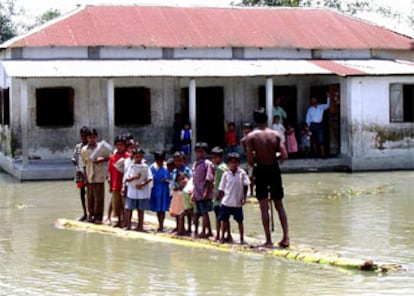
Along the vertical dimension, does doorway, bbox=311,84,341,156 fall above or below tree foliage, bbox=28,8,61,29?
below

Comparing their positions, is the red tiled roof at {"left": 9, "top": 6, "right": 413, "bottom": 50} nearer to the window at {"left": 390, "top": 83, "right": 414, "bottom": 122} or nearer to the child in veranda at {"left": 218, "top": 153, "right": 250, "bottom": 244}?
the window at {"left": 390, "top": 83, "right": 414, "bottom": 122}

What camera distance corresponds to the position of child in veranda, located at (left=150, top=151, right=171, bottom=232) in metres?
12.6

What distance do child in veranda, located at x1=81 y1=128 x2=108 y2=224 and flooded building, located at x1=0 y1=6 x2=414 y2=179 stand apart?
26.5 feet

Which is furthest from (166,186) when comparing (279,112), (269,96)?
(279,112)

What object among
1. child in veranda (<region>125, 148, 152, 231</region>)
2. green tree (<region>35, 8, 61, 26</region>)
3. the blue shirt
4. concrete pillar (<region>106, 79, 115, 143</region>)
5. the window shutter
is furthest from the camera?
green tree (<region>35, 8, 61, 26</region>)

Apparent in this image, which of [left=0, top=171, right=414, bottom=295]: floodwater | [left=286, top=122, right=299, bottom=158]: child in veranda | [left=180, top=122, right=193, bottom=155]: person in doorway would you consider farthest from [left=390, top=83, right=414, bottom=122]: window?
[left=0, top=171, right=414, bottom=295]: floodwater

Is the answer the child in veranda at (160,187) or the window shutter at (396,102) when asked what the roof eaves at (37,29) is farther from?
the child in veranda at (160,187)

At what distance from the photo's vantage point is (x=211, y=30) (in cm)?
2527

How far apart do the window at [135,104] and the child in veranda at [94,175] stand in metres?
10.9

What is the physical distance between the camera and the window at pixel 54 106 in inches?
941

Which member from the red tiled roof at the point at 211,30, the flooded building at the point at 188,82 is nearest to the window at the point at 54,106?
the flooded building at the point at 188,82

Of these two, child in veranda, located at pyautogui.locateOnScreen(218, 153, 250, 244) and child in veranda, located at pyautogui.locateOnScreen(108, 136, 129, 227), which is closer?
child in veranda, located at pyautogui.locateOnScreen(218, 153, 250, 244)

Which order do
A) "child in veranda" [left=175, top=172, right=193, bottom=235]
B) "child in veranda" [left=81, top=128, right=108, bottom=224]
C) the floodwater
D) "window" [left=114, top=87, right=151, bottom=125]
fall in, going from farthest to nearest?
"window" [left=114, top=87, right=151, bottom=125], "child in veranda" [left=81, top=128, right=108, bottom=224], "child in veranda" [left=175, top=172, right=193, bottom=235], the floodwater

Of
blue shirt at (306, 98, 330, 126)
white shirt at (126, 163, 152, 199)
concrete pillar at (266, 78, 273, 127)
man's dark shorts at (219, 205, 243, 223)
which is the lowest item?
man's dark shorts at (219, 205, 243, 223)
